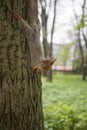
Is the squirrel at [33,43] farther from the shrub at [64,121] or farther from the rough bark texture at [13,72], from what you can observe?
the shrub at [64,121]

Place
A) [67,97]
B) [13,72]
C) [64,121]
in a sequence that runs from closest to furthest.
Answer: [13,72]
[64,121]
[67,97]

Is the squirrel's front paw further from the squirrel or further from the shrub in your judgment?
the shrub

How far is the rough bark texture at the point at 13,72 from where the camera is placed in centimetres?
282

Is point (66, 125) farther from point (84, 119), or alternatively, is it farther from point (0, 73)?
point (0, 73)

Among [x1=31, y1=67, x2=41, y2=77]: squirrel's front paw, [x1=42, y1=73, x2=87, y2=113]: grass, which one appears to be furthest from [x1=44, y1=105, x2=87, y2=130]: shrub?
[x1=31, y1=67, x2=41, y2=77]: squirrel's front paw

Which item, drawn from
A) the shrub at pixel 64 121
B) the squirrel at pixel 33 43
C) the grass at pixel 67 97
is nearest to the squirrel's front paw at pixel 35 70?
the squirrel at pixel 33 43

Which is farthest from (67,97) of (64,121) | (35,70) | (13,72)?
(13,72)

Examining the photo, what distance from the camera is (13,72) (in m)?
2.85

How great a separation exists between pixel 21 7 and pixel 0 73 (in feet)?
2.54

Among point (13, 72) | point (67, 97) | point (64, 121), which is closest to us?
point (13, 72)

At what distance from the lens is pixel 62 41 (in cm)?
4078

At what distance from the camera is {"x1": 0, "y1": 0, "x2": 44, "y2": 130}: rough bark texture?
2.82 meters

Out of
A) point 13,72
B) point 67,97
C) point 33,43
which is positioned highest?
point 33,43

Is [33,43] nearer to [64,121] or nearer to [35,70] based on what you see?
[35,70]
